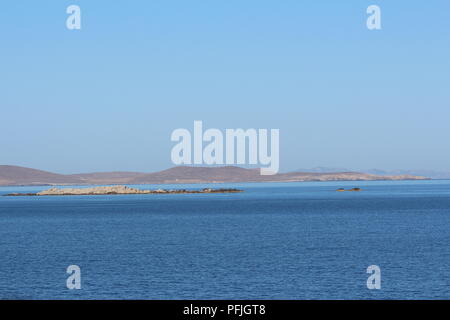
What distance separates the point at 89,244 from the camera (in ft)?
228

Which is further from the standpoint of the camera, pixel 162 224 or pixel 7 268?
pixel 162 224

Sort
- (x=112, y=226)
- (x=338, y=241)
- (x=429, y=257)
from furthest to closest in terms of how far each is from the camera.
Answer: (x=112, y=226) < (x=338, y=241) < (x=429, y=257)

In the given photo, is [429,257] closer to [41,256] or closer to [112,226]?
[41,256]

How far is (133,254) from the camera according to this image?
58.4 m

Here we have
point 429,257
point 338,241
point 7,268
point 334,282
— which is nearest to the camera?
point 334,282

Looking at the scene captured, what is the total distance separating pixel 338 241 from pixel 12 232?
46.5m

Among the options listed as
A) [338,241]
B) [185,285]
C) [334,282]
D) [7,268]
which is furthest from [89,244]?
[334,282]

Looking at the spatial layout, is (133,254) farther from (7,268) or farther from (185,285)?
(185,285)
